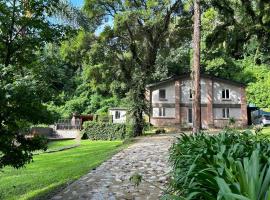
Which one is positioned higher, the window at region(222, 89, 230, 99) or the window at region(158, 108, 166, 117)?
the window at region(222, 89, 230, 99)

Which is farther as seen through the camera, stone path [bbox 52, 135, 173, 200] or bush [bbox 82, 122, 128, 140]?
bush [bbox 82, 122, 128, 140]

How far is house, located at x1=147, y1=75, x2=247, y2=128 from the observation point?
44.5 m

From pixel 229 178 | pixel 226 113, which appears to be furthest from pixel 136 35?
pixel 229 178

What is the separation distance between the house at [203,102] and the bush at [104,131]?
21.0 feet

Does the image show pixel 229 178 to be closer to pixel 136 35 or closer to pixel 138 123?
pixel 138 123

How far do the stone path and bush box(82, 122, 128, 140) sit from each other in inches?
974

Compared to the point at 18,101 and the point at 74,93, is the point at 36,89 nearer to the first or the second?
the point at 18,101

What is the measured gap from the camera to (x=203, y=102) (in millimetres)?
45219

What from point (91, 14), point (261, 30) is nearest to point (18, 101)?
point (261, 30)

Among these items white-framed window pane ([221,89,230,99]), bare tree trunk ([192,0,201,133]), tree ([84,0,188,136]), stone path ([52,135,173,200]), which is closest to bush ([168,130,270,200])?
stone path ([52,135,173,200])

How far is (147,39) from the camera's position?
32844mm

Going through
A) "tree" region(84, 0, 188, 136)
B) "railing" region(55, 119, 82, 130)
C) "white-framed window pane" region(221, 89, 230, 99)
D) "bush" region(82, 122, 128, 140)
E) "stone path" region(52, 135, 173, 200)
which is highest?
"tree" region(84, 0, 188, 136)

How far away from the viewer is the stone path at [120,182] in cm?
805

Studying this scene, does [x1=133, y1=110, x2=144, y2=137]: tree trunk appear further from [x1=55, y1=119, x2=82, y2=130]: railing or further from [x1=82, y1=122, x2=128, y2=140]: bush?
[x1=55, y1=119, x2=82, y2=130]: railing
